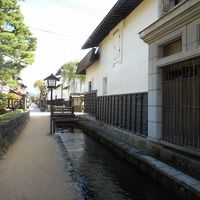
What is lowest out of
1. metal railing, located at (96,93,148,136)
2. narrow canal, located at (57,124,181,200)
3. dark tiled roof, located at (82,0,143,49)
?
narrow canal, located at (57,124,181,200)

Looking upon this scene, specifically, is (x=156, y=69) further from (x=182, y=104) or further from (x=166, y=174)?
(x=166, y=174)

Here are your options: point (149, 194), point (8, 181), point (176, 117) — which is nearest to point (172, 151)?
point (176, 117)

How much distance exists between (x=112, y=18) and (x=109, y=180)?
899 cm

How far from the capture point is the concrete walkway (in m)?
5.74

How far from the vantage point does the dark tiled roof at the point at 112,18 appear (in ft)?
40.9

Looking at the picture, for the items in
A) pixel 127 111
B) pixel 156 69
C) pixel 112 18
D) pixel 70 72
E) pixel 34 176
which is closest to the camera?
pixel 34 176

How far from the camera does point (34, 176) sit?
22.9 feet

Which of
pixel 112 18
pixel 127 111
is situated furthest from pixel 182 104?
pixel 112 18

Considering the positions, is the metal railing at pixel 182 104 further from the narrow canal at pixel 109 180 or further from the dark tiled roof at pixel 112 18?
the dark tiled roof at pixel 112 18

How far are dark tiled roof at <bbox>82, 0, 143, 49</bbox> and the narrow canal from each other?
19.1 ft

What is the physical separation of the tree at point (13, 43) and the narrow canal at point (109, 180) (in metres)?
9.62

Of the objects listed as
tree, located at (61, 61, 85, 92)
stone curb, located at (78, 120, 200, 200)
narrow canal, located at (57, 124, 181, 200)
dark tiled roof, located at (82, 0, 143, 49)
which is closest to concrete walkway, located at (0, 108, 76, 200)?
narrow canal, located at (57, 124, 181, 200)

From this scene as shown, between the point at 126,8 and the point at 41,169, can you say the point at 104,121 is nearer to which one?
the point at 126,8

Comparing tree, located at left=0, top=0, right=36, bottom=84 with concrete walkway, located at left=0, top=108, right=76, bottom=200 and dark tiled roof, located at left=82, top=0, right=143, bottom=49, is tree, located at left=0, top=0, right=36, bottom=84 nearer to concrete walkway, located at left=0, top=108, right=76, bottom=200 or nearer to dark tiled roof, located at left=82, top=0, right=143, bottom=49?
dark tiled roof, located at left=82, top=0, right=143, bottom=49
